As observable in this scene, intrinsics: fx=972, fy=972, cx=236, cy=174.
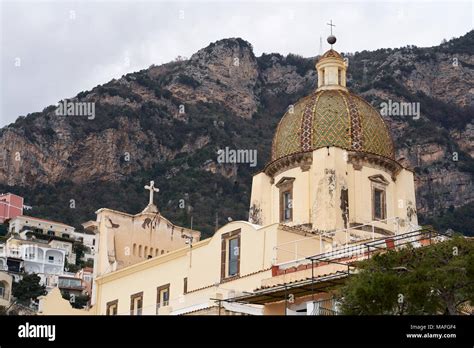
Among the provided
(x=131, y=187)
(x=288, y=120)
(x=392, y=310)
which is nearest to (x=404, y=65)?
(x=131, y=187)

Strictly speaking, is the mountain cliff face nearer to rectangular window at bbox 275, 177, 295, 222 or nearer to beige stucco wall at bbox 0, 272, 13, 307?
beige stucco wall at bbox 0, 272, 13, 307

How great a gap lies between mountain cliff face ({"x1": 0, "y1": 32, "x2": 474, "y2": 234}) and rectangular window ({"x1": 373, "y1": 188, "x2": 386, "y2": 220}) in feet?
165

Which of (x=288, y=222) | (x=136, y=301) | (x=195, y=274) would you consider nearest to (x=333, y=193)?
(x=288, y=222)

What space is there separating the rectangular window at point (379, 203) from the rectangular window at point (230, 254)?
7.49 metres

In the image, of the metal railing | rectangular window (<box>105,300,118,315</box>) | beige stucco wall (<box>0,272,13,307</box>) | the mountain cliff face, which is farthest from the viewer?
the mountain cliff face

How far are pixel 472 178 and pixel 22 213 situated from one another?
184 ft

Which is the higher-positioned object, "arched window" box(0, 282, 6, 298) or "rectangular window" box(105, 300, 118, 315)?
"arched window" box(0, 282, 6, 298)

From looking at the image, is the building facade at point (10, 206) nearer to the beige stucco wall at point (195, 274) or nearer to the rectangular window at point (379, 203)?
the beige stucco wall at point (195, 274)

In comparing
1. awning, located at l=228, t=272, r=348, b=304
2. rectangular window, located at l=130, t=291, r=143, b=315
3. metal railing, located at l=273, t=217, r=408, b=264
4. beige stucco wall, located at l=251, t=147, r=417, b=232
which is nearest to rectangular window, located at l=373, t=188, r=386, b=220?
beige stucco wall, located at l=251, t=147, r=417, b=232

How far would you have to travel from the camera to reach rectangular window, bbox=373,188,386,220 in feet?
131

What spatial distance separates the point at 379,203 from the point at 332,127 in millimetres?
3688

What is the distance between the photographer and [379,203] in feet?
131
